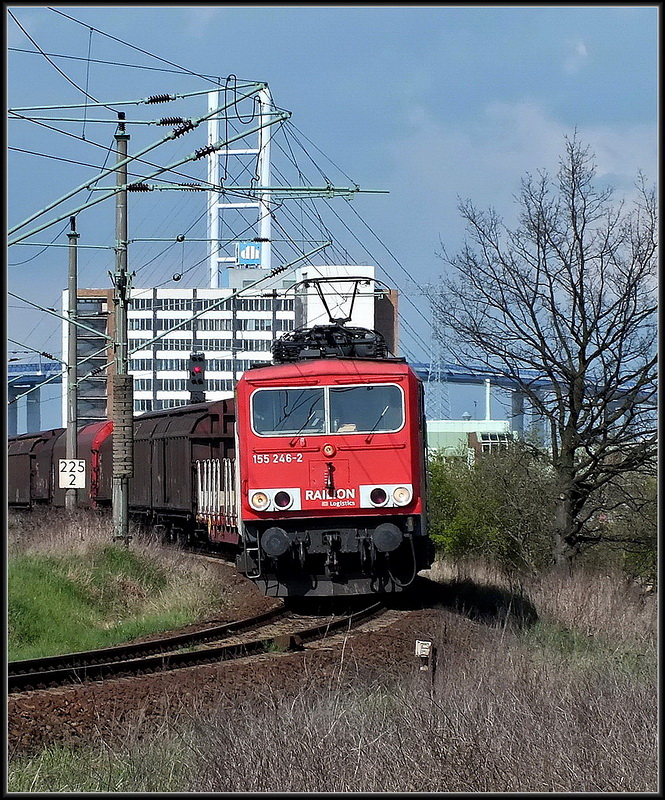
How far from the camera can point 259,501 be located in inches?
577

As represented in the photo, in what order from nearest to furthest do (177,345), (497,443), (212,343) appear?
(497,443), (177,345), (212,343)

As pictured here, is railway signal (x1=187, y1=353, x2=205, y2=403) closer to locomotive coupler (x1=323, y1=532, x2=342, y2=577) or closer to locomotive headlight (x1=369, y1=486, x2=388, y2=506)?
locomotive coupler (x1=323, y1=532, x2=342, y2=577)

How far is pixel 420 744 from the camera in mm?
7223

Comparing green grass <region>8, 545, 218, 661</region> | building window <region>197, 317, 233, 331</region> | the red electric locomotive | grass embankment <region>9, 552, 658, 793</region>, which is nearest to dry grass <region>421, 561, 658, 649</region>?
the red electric locomotive

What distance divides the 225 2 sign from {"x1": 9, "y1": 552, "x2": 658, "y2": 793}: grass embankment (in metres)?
12.5

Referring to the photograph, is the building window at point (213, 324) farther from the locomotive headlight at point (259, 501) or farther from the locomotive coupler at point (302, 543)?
the locomotive coupler at point (302, 543)

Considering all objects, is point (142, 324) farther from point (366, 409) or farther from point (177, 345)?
point (366, 409)

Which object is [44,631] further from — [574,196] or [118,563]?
[574,196]

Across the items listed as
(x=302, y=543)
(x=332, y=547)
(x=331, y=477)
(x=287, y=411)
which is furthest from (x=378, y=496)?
(x=287, y=411)

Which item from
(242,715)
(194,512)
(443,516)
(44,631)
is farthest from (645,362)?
(242,715)

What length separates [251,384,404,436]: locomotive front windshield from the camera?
14883 mm

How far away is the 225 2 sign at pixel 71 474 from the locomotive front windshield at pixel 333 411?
29.1 ft

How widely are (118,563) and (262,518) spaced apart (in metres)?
4.24

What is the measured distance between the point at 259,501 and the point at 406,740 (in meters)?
7.41
